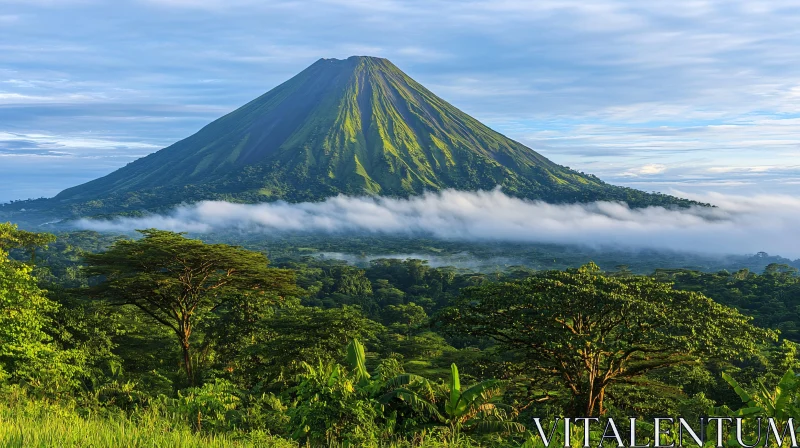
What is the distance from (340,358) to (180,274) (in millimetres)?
6795

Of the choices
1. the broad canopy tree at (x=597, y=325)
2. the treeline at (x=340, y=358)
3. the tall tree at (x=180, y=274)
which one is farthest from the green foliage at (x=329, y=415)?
the tall tree at (x=180, y=274)

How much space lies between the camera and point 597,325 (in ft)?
54.2

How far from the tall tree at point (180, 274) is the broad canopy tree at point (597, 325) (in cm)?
971

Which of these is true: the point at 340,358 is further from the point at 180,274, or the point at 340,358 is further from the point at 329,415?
the point at 329,415

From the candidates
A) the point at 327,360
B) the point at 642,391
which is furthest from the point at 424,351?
the point at 642,391

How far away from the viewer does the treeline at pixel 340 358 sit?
37.1ft

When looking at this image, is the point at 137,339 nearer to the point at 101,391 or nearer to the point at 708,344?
the point at 101,391

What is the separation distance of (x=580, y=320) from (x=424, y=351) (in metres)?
19.4

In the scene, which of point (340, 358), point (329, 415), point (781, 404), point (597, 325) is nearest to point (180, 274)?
point (340, 358)

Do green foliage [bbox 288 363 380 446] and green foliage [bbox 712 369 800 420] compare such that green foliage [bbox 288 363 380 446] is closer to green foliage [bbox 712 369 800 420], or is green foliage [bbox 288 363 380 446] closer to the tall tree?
green foliage [bbox 712 369 800 420]

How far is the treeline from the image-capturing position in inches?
445

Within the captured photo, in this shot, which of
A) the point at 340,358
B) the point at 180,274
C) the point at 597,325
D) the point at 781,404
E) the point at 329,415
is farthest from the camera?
the point at 180,274

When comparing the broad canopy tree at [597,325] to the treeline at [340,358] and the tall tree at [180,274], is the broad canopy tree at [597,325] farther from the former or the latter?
the tall tree at [180,274]

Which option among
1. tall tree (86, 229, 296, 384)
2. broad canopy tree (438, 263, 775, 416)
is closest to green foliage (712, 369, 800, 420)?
broad canopy tree (438, 263, 775, 416)
